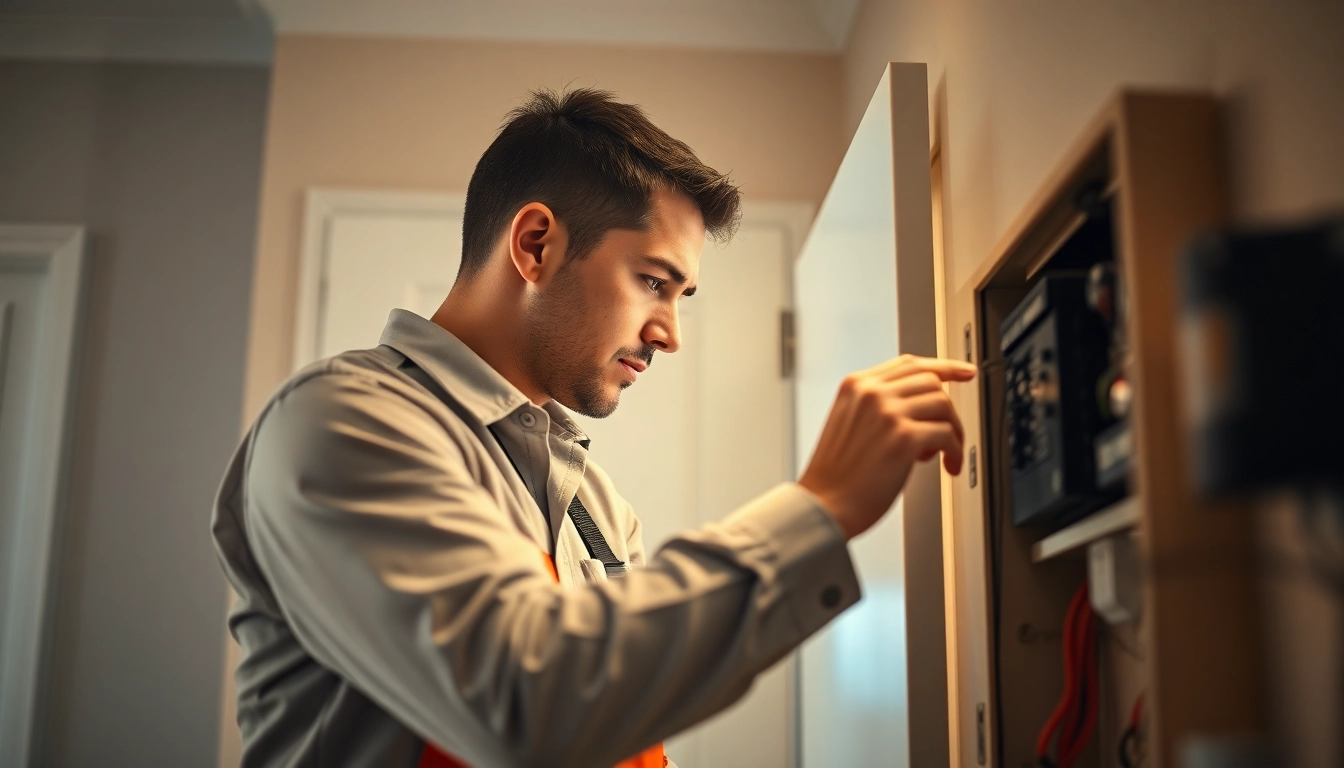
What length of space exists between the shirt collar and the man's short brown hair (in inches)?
7.9

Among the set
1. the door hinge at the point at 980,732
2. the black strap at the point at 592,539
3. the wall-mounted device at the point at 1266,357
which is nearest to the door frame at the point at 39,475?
the black strap at the point at 592,539

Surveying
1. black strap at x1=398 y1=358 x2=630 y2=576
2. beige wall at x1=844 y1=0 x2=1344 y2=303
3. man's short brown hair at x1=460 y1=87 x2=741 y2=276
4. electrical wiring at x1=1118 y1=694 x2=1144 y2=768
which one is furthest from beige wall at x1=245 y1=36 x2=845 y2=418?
electrical wiring at x1=1118 y1=694 x2=1144 y2=768

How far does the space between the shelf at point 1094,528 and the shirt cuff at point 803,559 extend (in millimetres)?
207

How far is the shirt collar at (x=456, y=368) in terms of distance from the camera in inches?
45.0

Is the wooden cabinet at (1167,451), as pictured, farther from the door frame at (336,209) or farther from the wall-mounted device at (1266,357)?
the door frame at (336,209)

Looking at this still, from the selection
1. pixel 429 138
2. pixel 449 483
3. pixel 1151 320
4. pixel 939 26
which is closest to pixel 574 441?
pixel 449 483

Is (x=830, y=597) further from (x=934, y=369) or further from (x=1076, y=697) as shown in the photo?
(x=1076, y=697)

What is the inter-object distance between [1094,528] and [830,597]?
A: 257 millimetres

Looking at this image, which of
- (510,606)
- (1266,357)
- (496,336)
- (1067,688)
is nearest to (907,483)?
(1067,688)

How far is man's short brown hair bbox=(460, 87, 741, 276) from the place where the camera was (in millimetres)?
1361

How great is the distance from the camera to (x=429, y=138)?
2602mm

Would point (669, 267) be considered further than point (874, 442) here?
Yes

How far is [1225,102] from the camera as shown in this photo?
2.70 feet

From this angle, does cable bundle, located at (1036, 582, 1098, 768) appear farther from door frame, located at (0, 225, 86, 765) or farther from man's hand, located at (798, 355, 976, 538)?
door frame, located at (0, 225, 86, 765)
